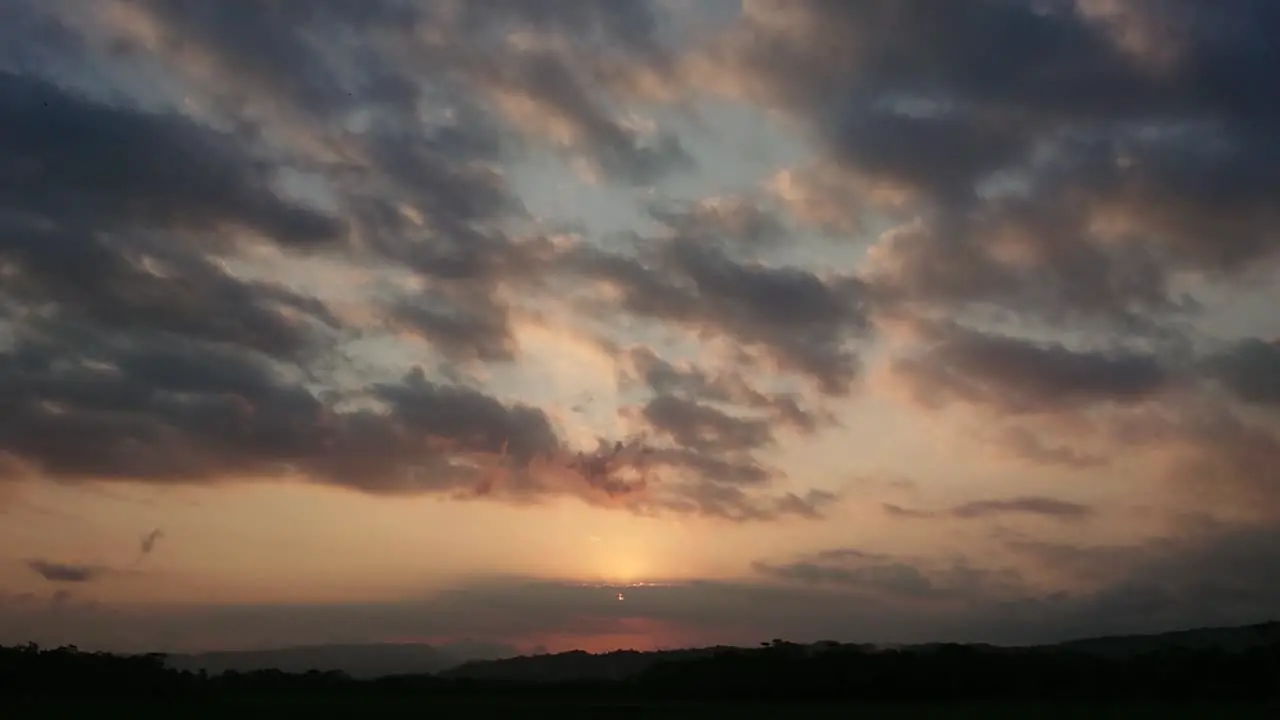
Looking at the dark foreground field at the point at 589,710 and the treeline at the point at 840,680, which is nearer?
the dark foreground field at the point at 589,710

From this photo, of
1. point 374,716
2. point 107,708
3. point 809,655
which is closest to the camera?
point 374,716

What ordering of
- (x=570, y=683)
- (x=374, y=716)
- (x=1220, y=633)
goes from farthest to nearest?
(x=1220, y=633) < (x=570, y=683) < (x=374, y=716)

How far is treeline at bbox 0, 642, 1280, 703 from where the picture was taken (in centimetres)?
9481

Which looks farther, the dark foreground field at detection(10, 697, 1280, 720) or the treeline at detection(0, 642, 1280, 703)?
the treeline at detection(0, 642, 1280, 703)

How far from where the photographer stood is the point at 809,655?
10388 centimetres

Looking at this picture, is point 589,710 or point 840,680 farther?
point 840,680

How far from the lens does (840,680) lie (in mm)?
100062

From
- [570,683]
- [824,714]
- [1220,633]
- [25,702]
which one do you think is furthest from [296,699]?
[1220,633]

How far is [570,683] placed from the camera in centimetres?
11131

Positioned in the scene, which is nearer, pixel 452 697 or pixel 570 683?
pixel 452 697

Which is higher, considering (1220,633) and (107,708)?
(1220,633)

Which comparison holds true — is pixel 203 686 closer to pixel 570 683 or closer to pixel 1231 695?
pixel 570 683

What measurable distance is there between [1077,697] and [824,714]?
31.2m

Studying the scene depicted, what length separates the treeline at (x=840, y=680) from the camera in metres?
94.8
